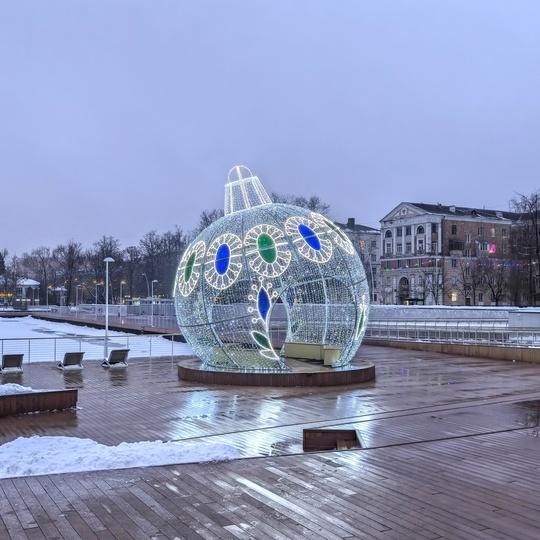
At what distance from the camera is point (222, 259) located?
1717cm

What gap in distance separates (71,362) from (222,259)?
698 centimetres

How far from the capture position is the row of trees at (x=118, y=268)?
263 ft

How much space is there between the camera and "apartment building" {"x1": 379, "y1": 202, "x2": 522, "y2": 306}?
74.3m

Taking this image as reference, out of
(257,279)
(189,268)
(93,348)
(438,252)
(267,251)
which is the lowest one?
(93,348)

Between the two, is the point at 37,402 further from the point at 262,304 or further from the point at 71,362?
the point at 71,362

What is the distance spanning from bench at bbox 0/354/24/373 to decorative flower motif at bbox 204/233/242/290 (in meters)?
6.88

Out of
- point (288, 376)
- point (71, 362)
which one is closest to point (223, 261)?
point (288, 376)

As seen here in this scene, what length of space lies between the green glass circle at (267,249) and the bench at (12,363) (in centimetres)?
843

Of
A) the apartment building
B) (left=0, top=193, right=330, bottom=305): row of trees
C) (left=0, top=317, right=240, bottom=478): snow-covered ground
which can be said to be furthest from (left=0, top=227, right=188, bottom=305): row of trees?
(left=0, top=317, right=240, bottom=478): snow-covered ground

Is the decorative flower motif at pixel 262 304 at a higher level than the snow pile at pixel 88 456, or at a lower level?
higher

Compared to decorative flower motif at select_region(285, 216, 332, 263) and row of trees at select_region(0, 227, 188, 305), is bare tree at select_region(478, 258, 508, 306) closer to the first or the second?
row of trees at select_region(0, 227, 188, 305)

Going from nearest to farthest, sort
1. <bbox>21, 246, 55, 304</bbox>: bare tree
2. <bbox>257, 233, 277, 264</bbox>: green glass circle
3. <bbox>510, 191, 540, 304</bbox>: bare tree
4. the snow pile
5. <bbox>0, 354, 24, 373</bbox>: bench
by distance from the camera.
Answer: the snow pile < <bbox>257, 233, 277, 264</bbox>: green glass circle < <bbox>0, 354, 24, 373</bbox>: bench < <bbox>510, 191, 540, 304</bbox>: bare tree < <bbox>21, 246, 55, 304</bbox>: bare tree

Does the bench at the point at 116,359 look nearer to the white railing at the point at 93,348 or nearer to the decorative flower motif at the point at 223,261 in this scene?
the white railing at the point at 93,348

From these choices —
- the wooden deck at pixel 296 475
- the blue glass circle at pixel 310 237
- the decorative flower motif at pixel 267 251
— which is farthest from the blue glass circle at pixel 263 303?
the wooden deck at pixel 296 475
